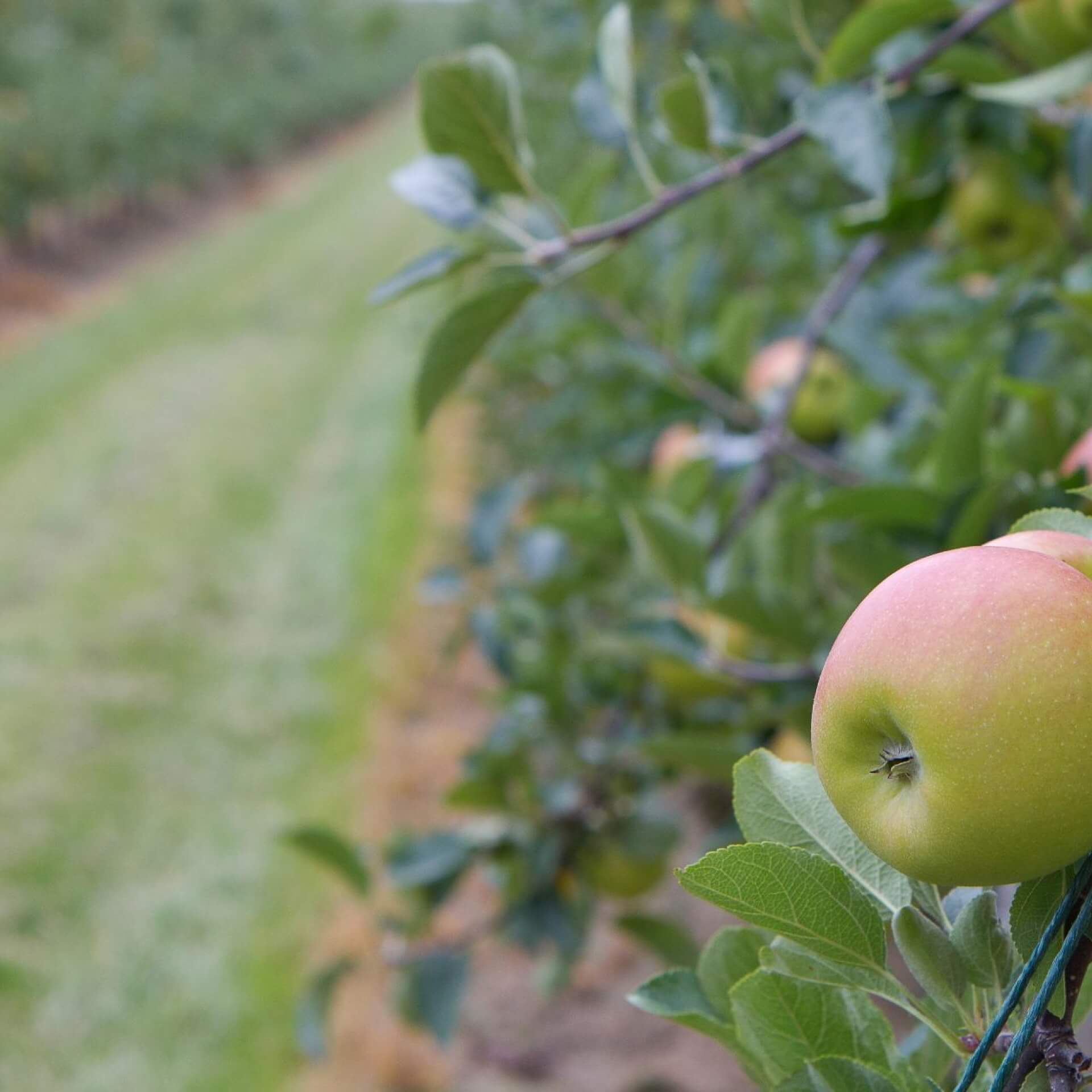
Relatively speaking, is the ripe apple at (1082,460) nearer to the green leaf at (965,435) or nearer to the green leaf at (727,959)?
the green leaf at (965,435)

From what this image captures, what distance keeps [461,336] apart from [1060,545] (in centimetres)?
38

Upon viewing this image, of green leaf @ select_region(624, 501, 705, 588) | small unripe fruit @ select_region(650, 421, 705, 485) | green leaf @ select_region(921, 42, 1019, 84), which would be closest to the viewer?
green leaf @ select_region(921, 42, 1019, 84)

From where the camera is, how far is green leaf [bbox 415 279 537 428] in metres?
0.66

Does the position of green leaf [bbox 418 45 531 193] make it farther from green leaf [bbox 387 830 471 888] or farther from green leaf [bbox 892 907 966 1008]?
green leaf [bbox 387 830 471 888]

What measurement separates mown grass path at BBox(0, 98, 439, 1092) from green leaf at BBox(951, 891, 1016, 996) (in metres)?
1.83

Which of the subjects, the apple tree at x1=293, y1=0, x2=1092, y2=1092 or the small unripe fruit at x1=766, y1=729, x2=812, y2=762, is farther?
the small unripe fruit at x1=766, y1=729, x2=812, y2=762

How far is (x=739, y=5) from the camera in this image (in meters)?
1.68

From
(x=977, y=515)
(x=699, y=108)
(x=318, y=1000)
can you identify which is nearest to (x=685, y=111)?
(x=699, y=108)

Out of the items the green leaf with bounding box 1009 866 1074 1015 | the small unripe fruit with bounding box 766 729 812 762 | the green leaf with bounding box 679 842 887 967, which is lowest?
the small unripe fruit with bounding box 766 729 812 762

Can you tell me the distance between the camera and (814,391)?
4.48 ft

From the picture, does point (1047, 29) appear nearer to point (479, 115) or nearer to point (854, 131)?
point (854, 131)

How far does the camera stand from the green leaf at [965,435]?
0.66 meters

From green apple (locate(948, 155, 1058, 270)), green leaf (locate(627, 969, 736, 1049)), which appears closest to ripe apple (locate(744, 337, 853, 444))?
green apple (locate(948, 155, 1058, 270))

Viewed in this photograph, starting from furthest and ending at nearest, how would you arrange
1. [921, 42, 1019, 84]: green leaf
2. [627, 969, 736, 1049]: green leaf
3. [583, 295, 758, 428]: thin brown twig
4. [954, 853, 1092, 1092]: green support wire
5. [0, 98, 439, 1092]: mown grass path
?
[0, 98, 439, 1092]: mown grass path → [583, 295, 758, 428]: thin brown twig → [921, 42, 1019, 84]: green leaf → [627, 969, 736, 1049]: green leaf → [954, 853, 1092, 1092]: green support wire
